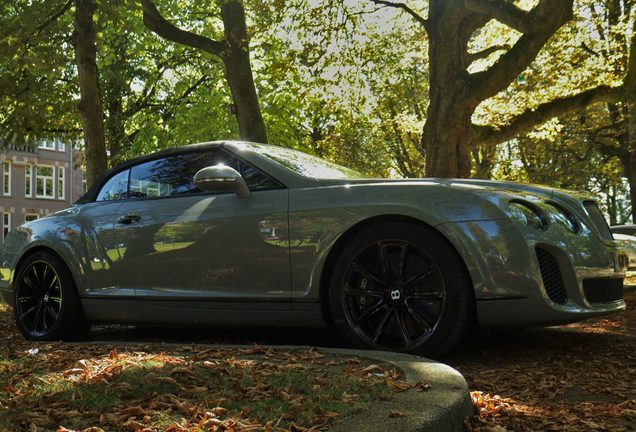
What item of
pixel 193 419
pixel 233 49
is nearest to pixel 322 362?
pixel 193 419

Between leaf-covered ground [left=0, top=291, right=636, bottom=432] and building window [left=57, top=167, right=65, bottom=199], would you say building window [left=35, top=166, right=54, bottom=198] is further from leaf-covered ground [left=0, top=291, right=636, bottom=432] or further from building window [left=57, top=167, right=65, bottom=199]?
leaf-covered ground [left=0, top=291, right=636, bottom=432]

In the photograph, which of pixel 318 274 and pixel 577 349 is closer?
pixel 318 274

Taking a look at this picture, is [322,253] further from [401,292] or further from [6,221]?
[6,221]

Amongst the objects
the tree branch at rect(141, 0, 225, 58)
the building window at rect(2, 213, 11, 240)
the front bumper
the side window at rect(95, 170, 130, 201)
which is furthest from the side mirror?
the building window at rect(2, 213, 11, 240)

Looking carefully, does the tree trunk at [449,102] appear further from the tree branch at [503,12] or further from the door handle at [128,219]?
the door handle at [128,219]

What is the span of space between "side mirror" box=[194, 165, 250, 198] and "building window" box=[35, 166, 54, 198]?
4557cm

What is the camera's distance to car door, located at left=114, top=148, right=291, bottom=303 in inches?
185

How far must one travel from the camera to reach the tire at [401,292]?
409cm

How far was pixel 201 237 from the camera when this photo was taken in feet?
16.2

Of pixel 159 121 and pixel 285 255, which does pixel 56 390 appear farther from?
pixel 159 121

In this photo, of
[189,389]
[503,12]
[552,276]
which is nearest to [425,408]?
[189,389]

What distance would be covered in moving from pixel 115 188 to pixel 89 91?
22.0 ft

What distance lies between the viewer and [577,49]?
1584 centimetres

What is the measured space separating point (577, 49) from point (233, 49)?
28.4 feet
